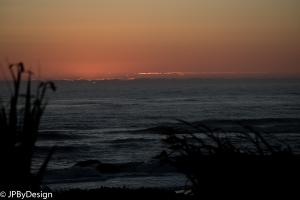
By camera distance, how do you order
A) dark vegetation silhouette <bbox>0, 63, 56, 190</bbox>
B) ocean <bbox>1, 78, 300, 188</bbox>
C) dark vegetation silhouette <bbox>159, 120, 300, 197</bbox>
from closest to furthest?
dark vegetation silhouette <bbox>0, 63, 56, 190</bbox> → dark vegetation silhouette <bbox>159, 120, 300, 197</bbox> → ocean <bbox>1, 78, 300, 188</bbox>

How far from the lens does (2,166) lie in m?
4.11

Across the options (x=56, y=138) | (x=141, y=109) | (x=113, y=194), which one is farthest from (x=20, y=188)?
(x=141, y=109)

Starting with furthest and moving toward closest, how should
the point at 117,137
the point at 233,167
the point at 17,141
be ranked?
the point at 117,137, the point at 233,167, the point at 17,141

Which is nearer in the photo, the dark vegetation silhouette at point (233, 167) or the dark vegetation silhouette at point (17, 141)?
the dark vegetation silhouette at point (17, 141)

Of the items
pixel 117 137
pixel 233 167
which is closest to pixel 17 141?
pixel 233 167

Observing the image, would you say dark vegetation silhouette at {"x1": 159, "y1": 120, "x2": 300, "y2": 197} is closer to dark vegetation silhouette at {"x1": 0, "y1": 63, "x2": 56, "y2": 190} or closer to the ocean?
the ocean

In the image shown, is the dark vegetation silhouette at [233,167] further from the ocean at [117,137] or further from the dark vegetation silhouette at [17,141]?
the dark vegetation silhouette at [17,141]

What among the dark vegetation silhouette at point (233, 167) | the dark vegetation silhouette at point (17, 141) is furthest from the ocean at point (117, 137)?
the dark vegetation silhouette at point (17, 141)

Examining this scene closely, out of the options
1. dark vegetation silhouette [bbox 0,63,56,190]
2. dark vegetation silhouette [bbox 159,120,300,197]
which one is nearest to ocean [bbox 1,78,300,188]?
dark vegetation silhouette [bbox 159,120,300,197]

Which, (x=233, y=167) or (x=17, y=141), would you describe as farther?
(x=233, y=167)

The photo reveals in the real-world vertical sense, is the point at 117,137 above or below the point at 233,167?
below

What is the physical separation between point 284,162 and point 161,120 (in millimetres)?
47404

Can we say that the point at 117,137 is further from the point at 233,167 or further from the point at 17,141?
the point at 17,141

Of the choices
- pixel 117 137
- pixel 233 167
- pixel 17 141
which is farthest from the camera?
pixel 117 137
